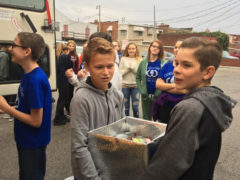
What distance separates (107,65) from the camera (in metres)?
1.44

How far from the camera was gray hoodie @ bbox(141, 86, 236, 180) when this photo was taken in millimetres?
998

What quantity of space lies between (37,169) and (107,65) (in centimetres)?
110

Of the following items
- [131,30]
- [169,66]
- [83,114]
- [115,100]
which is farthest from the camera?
[131,30]

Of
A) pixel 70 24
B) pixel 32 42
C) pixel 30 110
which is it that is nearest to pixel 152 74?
pixel 32 42

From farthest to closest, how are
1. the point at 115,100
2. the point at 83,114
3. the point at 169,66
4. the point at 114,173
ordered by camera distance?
the point at 169,66
the point at 115,100
the point at 83,114
the point at 114,173

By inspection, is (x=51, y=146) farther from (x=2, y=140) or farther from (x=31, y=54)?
(x=31, y=54)

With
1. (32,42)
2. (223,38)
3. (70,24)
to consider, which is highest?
(70,24)

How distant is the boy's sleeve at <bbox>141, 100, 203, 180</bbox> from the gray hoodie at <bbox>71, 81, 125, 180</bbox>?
1.31 feet

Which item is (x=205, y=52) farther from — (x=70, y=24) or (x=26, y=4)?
(x=70, y=24)

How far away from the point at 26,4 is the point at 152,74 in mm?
2608

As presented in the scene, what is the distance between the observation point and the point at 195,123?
3.25 ft

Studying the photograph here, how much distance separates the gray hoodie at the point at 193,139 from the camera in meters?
1.00

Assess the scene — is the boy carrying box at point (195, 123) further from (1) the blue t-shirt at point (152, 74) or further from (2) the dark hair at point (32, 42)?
(1) the blue t-shirt at point (152, 74)

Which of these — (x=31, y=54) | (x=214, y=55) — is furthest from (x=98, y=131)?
(x=31, y=54)
